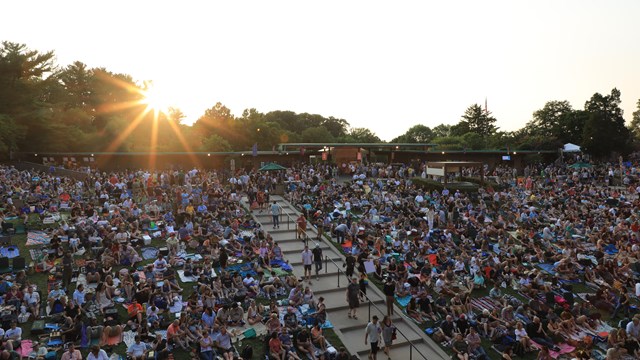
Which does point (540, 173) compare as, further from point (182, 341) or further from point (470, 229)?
point (182, 341)

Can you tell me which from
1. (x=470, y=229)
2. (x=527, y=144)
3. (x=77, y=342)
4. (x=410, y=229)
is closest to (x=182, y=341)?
(x=77, y=342)

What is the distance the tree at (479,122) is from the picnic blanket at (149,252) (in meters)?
87.3

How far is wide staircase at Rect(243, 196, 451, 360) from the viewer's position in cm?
1175

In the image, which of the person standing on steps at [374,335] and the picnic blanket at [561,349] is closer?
the person standing on steps at [374,335]

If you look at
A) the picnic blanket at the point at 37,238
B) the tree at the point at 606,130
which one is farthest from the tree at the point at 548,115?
the picnic blanket at the point at 37,238

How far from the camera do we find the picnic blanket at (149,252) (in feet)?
54.9

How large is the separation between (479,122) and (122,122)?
74632 millimetres

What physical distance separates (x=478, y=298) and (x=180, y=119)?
193 ft

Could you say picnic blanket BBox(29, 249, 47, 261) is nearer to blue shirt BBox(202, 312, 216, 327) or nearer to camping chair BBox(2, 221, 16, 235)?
camping chair BBox(2, 221, 16, 235)

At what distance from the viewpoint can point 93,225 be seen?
18109mm

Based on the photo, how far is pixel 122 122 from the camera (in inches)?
1761

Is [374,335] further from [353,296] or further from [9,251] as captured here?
[9,251]

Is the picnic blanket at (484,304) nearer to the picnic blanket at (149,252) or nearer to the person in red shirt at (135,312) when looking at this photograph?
the person in red shirt at (135,312)

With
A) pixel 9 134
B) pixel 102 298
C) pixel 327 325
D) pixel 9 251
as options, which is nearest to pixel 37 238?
A: pixel 9 251
